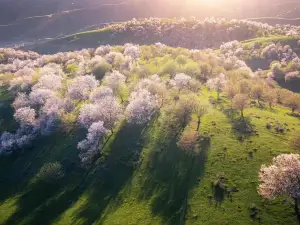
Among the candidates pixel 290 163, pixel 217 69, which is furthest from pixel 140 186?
pixel 217 69

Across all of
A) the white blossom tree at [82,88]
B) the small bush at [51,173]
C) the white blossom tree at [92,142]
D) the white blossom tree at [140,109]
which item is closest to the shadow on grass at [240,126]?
the white blossom tree at [140,109]

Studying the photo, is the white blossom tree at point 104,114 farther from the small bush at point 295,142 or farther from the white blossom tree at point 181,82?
the small bush at point 295,142

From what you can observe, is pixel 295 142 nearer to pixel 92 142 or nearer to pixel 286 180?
pixel 286 180

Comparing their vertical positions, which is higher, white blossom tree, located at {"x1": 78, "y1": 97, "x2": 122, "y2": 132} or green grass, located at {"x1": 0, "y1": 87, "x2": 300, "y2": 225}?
white blossom tree, located at {"x1": 78, "y1": 97, "x2": 122, "y2": 132}

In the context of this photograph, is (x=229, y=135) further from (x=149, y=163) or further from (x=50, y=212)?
(x=50, y=212)

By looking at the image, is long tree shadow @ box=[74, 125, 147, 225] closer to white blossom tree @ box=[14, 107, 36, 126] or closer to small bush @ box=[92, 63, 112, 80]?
white blossom tree @ box=[14, 107, 36, 126]

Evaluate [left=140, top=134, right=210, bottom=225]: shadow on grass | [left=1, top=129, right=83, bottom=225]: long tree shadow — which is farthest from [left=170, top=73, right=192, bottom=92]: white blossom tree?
[left=1, top=129, right=83, bottom=225]: long tree shadow

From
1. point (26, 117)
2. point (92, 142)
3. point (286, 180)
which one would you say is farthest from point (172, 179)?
point (26, 117)
